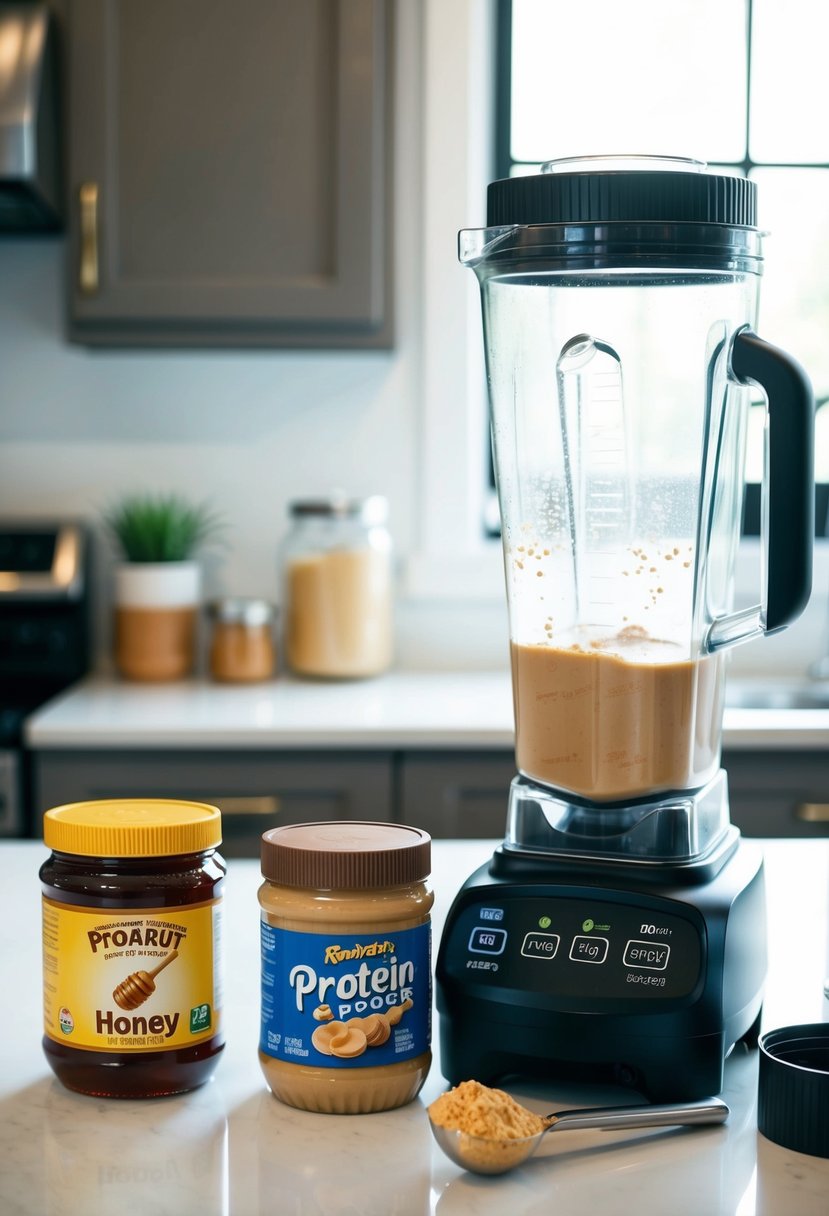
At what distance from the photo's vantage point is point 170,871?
2.41 feet

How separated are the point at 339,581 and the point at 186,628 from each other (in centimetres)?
31

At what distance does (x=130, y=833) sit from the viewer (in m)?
0.72

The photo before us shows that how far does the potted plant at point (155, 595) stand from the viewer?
2.47 m

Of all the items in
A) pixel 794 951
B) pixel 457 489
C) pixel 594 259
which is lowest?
pixel 794 951

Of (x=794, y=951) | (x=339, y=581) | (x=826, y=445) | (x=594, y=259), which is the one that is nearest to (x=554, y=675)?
(x=594, y=259)

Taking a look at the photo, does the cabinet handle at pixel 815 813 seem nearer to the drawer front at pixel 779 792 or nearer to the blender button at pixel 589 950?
the drawer front at pixel 779 792

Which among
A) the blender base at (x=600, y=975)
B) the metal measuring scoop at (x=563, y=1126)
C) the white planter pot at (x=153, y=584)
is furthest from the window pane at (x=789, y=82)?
the metal measuring scoop at (x=563, y=1126)

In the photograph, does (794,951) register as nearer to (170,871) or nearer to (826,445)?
(170,871)

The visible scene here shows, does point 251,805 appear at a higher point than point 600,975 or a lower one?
lower

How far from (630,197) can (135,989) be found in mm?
511

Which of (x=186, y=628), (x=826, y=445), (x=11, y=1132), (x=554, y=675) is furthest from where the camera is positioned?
(x=826, y=445)

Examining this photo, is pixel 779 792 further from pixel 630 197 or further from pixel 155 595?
pixel 630 197

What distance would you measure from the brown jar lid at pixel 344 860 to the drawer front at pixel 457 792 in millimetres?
1297

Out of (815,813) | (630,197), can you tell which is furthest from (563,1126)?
(815,813)
